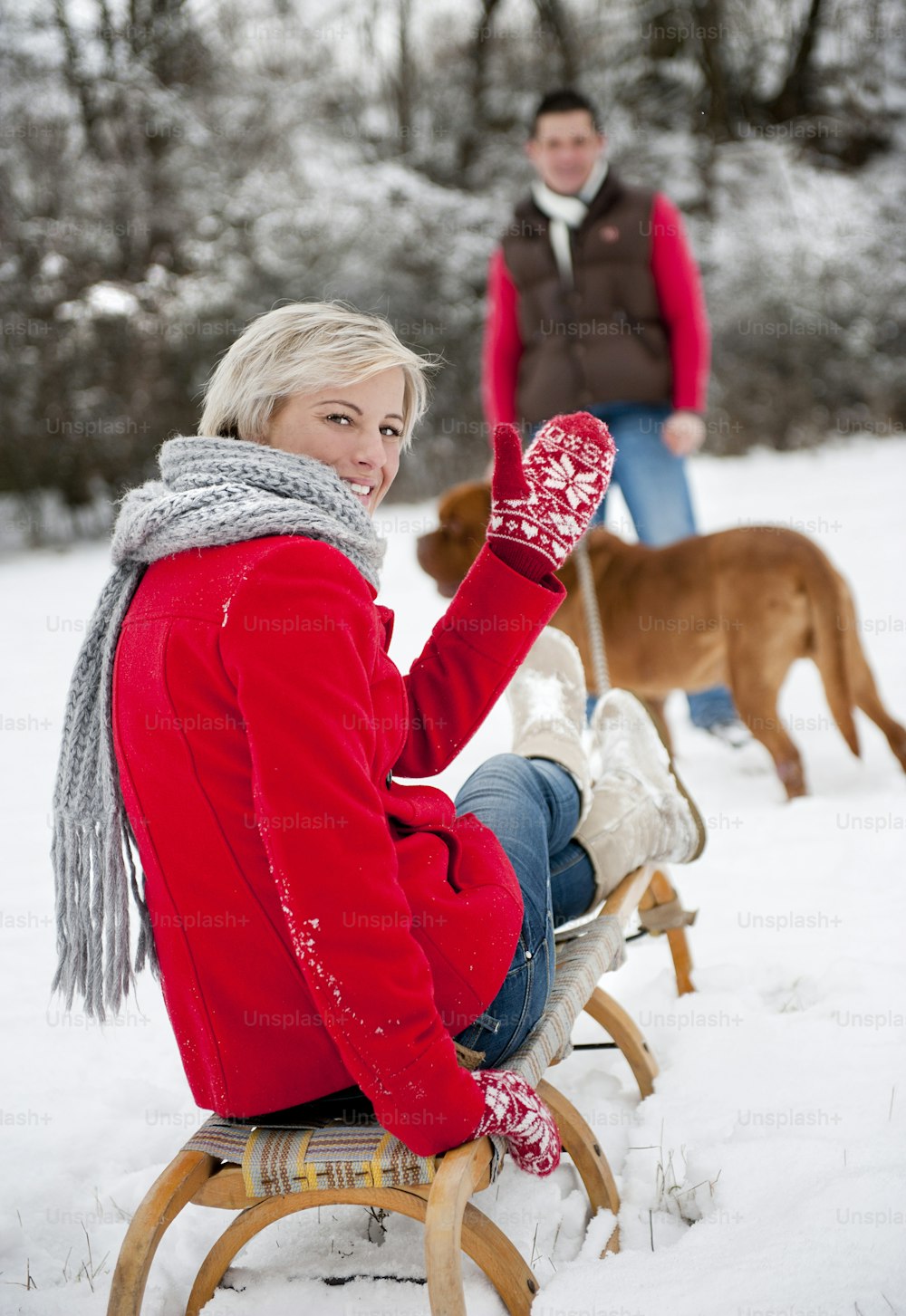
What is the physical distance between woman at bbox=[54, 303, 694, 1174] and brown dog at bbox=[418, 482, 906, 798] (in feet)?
6.66

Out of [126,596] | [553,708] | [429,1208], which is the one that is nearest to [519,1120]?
[429,1208]

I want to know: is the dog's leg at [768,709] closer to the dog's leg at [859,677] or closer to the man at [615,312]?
the dog's leg at [859,677]

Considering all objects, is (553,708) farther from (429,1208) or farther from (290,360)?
(429,1208)

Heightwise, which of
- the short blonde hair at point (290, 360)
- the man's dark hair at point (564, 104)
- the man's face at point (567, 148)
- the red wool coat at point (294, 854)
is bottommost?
the red wool coat at point (294, 854)

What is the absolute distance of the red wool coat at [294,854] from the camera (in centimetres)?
124

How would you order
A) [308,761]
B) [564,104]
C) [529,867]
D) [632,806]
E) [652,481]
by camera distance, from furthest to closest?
[652,481]
[564,104]
[632,806]
[529,867]
[308,761]

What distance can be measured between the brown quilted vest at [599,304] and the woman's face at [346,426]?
8.93ft

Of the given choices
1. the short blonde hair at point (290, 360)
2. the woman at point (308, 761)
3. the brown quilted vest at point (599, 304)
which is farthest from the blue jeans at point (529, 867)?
the brown quilted vest at point (599, 304)

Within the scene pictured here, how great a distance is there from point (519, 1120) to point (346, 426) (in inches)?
39.5

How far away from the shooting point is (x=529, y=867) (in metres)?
1.78

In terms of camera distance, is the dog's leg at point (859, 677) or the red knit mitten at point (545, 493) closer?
the red knit mitten at point (545, 493)

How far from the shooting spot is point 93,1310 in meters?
1.62

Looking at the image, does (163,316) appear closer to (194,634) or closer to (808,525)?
(808,525)

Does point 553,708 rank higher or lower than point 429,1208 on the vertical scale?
higher
